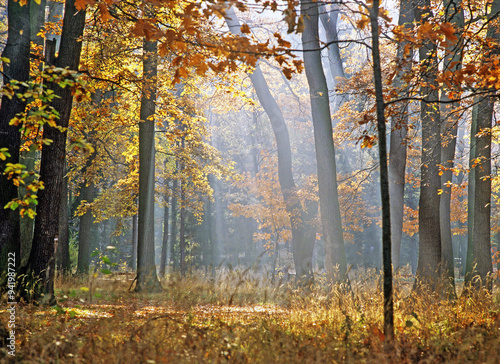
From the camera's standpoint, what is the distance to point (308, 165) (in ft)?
113

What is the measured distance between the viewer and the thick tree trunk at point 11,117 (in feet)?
20.7

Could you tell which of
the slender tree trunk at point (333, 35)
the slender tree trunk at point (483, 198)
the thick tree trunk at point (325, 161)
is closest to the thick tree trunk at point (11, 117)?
the thick tree trunk at point (325, 161)

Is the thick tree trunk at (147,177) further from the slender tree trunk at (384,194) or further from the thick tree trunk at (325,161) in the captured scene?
the slender tree trunk at (384,194)

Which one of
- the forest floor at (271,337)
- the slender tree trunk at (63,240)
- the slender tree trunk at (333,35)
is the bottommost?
the forest floor at (271,337)

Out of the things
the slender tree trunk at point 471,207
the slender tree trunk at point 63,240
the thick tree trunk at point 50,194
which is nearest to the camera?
the thick tree trunk at point 50,194

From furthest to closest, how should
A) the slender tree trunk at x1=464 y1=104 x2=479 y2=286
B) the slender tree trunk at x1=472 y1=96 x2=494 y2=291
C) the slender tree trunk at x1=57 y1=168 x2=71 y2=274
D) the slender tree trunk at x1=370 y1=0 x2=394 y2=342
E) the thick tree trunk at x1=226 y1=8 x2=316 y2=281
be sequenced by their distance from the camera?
1. the thick tree trunk at x1=226 y1=8 x2=316 y2=281
2. the slender tree trunk at x1=57 y1=168 x2=71 y2=274
3. the slender tree trunk at x1=464 y1=104 x2=479 y2=286
4. the slender tree trunk at x1=472 y1=96 x2=494 y2=291
5. the slender tree trunk at x1=370 y1=0 x2=394 y2=342

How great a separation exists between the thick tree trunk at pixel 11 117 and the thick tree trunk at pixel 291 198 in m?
7.17

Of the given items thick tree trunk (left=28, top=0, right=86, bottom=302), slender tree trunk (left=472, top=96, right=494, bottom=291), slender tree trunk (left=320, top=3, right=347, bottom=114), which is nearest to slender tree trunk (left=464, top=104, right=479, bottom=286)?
slender tree trunk (left=472, top=96, right=494, bottom=291)

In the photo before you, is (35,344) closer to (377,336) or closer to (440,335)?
(377,336)

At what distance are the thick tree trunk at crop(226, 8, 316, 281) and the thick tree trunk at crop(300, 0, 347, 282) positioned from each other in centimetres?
398

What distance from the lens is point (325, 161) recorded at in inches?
366

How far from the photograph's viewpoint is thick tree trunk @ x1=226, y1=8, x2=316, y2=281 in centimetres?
1312

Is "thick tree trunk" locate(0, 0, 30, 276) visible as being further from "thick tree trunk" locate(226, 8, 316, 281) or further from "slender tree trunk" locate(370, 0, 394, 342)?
"thick tree trunk" locate(226, 8, 316, 281)

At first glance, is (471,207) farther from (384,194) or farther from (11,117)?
(11,117)
